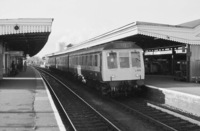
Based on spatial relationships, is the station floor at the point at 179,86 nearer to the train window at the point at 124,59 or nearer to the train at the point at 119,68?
the train at the point at 119,68

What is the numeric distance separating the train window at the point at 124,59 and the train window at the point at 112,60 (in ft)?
1.08

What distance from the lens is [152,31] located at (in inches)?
677

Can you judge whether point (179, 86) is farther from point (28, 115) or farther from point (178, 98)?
point (28, 115)

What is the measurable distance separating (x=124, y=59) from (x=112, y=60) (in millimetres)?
689

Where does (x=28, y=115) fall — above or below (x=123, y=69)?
below

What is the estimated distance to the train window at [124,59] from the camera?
14570mm

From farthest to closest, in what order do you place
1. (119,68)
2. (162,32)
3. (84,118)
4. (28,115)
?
(162,32)
(119,68)
(84,118)
(28,115)

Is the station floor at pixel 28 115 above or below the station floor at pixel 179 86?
below

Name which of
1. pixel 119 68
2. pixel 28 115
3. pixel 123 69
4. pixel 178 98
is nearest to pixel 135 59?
pixel 123 69

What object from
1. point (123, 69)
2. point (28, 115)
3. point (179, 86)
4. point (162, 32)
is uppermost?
point (162, 32)

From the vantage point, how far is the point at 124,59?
48.1 ft

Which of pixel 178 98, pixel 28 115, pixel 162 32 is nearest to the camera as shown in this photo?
pixel 28 115

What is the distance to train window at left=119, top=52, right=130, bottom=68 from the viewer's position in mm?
14570

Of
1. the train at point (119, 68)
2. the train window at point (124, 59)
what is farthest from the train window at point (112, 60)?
the train window at point (124, 59)
